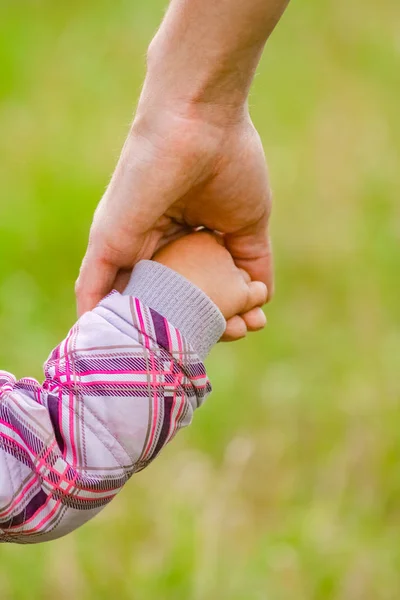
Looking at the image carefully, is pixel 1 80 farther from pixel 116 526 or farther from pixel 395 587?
pixel 395 587

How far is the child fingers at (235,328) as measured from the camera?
118 centimetres

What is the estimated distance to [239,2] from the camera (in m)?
1.03

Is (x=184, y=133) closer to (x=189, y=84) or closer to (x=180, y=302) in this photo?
(x=189, y=84)

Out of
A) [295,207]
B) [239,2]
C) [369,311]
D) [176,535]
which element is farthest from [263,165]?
[295,207]

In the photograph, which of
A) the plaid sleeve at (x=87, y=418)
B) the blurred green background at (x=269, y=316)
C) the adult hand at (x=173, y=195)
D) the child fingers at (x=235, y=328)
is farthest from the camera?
the blurred green background at (x=269, y=316)

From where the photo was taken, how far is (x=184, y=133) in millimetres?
1074

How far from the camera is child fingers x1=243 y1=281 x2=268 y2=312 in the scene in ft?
3.91

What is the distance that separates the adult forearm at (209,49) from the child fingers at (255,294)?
0.22 m

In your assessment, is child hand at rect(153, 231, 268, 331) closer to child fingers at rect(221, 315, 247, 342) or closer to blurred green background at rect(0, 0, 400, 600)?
child fingers at rect(221, 315, 247, 342)

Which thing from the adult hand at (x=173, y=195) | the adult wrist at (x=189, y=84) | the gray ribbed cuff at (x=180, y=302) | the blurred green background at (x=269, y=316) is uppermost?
the adult wrist at (x=189, y=84)

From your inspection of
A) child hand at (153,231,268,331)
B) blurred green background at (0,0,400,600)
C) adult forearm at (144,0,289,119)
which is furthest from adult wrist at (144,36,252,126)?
blurred green background at (0,0,400,600)

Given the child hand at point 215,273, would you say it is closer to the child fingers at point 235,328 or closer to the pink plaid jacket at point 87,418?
the child fingers at point 235,328

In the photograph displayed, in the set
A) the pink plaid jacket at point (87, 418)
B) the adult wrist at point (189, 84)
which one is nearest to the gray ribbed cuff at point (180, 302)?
the pink plaid jacket at point (87, 418)

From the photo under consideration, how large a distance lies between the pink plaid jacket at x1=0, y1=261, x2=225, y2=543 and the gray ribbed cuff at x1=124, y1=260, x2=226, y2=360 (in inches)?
1.2
